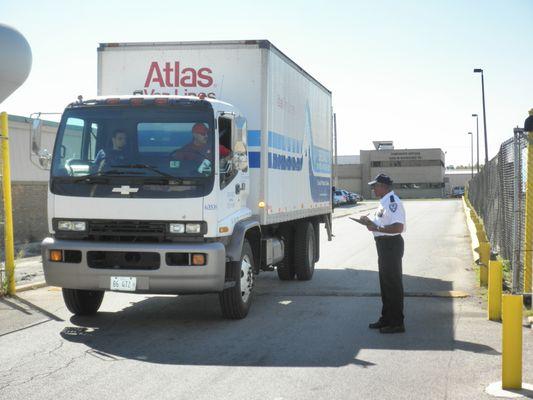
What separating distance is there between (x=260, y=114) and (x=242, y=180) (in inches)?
42.8

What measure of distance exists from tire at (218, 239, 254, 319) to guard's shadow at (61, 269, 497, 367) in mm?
143

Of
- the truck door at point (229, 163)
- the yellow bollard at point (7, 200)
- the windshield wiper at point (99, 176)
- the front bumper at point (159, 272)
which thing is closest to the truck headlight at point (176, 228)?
the front bumper at point (159, 272)

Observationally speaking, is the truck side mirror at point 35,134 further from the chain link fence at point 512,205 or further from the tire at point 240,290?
the chain link fence at point 512,205

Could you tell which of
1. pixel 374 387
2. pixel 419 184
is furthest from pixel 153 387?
pixel 419 184

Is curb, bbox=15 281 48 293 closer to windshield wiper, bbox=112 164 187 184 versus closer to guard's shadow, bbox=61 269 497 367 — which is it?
guard's shadow, bbox=61 269 497 367

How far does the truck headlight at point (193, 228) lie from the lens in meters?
7.93

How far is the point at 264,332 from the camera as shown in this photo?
8055 millimetres

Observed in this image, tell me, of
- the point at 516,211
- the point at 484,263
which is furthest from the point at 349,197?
the point at 516,211

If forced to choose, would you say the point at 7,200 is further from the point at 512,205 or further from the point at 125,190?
the point at 512,205

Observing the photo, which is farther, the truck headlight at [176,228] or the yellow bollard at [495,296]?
the yellow bollard at [495,296]

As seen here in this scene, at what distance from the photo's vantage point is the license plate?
7895 mm

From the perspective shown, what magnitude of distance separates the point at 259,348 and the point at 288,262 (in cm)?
523

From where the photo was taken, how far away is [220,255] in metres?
7.96

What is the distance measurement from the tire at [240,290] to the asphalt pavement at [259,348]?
0.49ft
